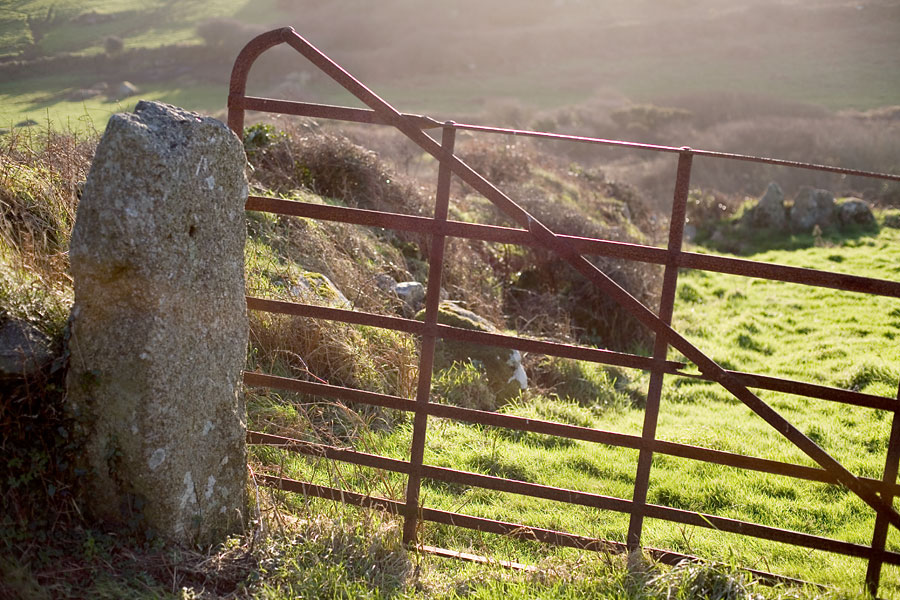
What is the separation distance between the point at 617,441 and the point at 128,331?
239 cm

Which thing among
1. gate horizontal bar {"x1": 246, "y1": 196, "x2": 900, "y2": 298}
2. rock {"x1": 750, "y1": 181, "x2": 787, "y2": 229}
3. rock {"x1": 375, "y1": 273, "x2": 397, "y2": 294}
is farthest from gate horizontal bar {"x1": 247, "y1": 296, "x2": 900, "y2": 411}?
rock {"x1": 750, "y1": 181, "x2": 787, "y2": 229}

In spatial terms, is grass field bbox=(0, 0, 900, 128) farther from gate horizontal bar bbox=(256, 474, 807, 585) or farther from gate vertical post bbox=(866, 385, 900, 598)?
gate vertical post bbox=(866, 385, 900, 598)

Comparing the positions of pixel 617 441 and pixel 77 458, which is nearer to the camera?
pixel 77 458

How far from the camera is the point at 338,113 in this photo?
3.67 meters

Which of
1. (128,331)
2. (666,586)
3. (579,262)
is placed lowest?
(666,586)

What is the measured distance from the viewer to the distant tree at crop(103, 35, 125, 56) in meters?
9.50

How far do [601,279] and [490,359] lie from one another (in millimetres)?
3776

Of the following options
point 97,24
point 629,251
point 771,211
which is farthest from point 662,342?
point 771,211

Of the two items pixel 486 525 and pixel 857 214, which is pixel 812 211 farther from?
pixel 486 525

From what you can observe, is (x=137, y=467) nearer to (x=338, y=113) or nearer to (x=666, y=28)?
(x=338, y=113)

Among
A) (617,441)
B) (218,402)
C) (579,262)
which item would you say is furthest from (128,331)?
(617,441)

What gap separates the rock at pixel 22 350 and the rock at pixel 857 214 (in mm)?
18735

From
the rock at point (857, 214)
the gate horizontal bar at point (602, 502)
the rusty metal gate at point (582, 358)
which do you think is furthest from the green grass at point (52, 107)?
the rock at point (857, 214)

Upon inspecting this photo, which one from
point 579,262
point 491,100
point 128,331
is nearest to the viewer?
point 128,331
